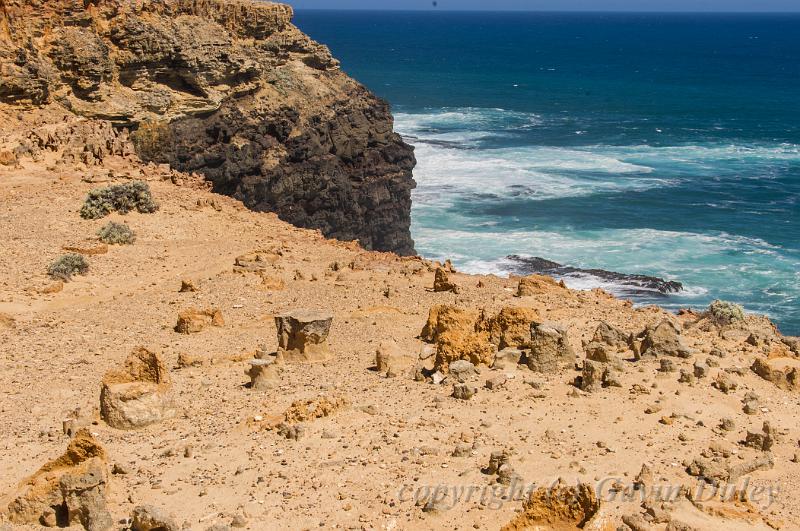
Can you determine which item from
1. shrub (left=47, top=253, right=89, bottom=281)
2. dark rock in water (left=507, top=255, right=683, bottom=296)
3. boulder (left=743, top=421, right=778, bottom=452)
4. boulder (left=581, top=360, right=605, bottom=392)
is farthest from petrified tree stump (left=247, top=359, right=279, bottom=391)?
dark rock in water (left=507, top=255, right=683, bottom=296)

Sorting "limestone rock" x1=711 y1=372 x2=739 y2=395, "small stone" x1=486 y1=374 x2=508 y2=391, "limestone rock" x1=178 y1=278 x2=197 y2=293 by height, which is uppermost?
"limestone rock" x1=711 y1=372 x2=739 y2=395

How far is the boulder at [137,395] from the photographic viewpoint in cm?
1085

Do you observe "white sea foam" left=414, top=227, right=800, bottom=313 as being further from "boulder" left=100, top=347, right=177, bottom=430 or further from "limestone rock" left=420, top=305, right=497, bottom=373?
"boulder" left=100, top=347, right=177, bottom=430

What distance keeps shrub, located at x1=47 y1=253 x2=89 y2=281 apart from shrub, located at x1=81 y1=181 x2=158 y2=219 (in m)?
2.60

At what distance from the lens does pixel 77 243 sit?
18938 millimetres

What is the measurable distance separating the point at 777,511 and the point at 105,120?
2203 centimetres

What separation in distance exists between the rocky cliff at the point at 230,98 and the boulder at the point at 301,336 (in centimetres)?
1464

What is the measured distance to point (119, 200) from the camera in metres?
20.5

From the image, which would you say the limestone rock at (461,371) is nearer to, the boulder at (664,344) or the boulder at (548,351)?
the boulder at (548,351)

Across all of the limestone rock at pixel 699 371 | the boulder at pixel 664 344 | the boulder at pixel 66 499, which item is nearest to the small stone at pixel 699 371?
the limestone rock at pixel 699 371

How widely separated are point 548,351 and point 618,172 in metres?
43.1

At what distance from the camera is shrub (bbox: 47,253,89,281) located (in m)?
17.1

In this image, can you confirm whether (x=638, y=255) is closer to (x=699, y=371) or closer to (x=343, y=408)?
(x=699, y=371)

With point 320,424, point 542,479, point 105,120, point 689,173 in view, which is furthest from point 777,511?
point 689,173
